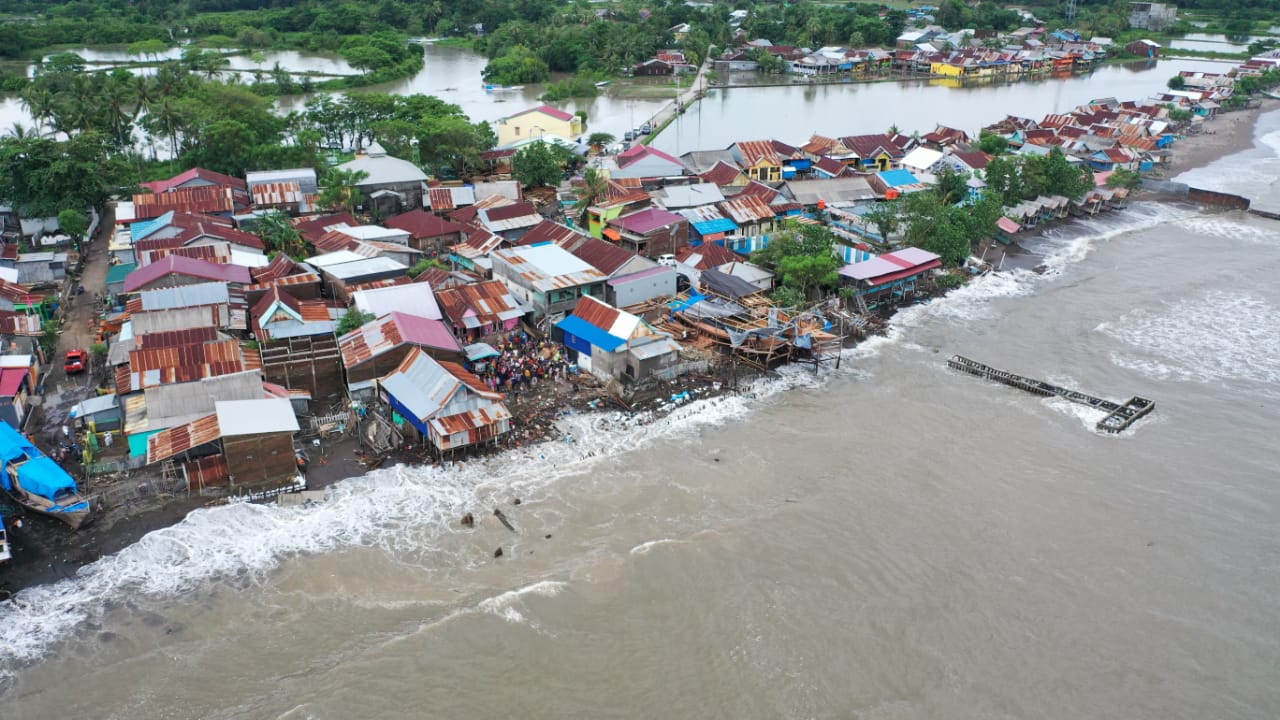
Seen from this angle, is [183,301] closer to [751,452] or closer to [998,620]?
[751,452]

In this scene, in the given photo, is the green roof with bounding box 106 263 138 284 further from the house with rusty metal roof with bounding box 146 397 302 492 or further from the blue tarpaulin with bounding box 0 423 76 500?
the house with rusty metal roof with bounding box 146 397 302 492

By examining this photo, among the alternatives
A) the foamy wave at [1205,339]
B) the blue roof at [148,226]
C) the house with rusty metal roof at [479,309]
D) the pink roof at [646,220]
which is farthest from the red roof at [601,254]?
the foamy wave at [1205,339]

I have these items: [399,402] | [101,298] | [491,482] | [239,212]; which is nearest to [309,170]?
[239,212]

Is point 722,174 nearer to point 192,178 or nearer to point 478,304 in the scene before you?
point 478,304

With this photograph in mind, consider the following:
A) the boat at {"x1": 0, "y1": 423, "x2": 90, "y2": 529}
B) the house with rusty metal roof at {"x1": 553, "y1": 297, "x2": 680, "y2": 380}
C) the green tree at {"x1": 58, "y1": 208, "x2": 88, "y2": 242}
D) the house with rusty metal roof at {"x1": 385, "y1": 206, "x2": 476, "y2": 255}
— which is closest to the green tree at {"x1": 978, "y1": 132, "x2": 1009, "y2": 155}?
the house with rusty metal roof at {"x1": 385, "y1": 206, "x2": 476, "y2": 255}

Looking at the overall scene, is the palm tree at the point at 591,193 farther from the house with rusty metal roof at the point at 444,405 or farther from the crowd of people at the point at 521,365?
the house with rusty metal roof at the point at 444,405
